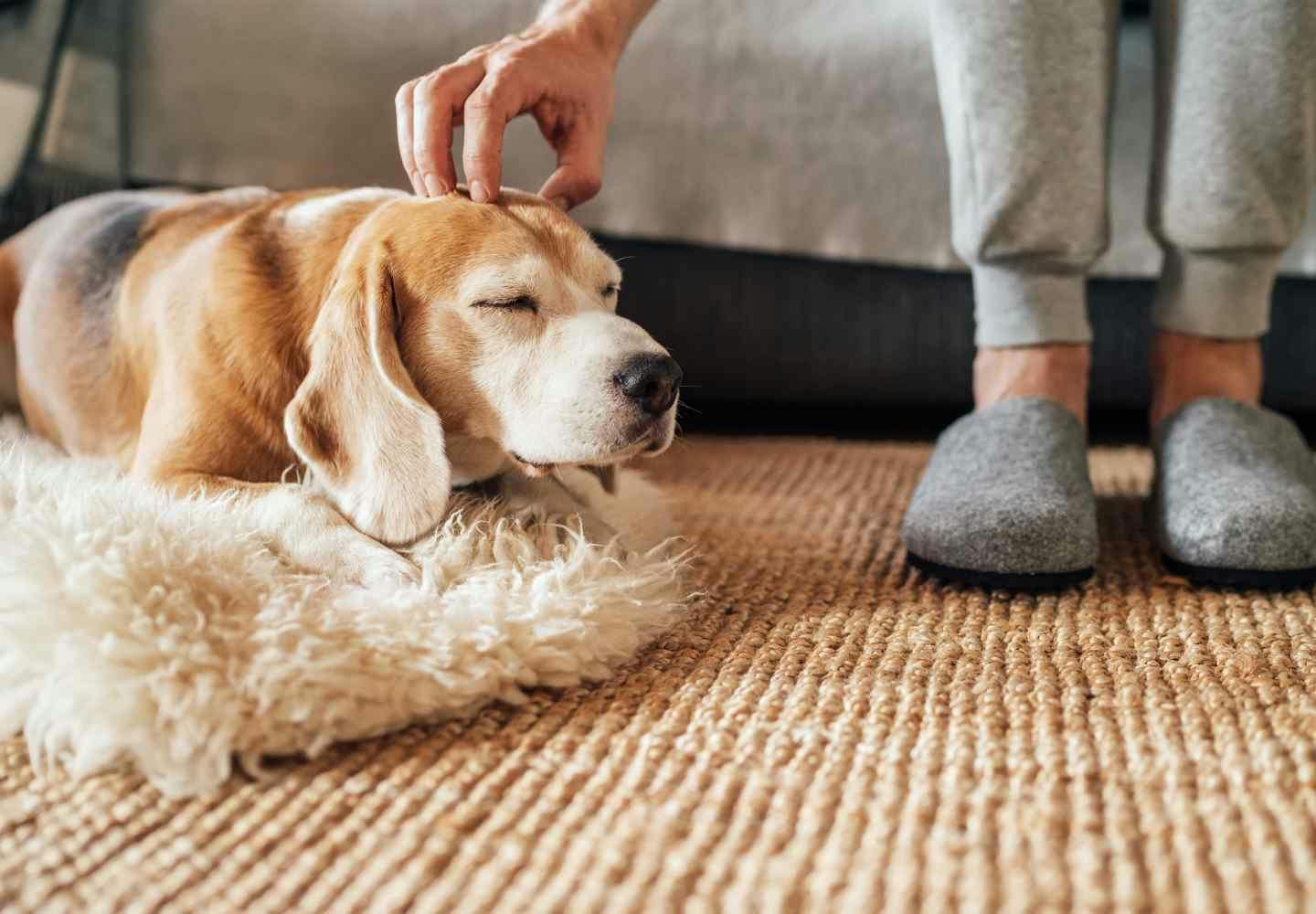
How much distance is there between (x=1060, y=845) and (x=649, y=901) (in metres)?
0.20

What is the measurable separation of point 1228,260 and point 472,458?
77 centimetres

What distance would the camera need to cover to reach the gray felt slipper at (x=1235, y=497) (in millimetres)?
940

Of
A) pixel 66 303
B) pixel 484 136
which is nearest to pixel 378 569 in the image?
pixel 484 136

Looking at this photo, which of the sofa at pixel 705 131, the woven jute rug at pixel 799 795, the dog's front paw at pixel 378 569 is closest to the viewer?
the woven jute rug at pixel 799 795

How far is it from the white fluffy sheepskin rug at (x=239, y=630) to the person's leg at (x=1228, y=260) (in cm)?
48

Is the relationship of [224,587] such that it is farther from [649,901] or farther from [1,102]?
[1,102]

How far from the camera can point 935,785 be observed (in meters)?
0.61

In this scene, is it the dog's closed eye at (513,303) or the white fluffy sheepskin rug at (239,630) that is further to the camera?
the dog's closed eye at (513,303)

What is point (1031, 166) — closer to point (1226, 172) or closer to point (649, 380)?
point (1226, 172)

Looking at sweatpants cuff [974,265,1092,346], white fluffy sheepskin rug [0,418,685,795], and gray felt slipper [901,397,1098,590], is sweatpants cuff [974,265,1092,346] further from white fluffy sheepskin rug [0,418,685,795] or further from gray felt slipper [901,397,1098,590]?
white fluffy sheepskin rug [0,418,685,795]

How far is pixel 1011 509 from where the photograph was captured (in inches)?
37.9

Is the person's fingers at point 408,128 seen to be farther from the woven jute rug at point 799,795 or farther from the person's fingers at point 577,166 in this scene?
the woven jute rug at point 799,795

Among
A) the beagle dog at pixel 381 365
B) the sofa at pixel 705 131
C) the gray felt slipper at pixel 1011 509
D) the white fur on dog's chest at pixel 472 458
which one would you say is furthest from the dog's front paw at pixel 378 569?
the sofa at pixel 705 131

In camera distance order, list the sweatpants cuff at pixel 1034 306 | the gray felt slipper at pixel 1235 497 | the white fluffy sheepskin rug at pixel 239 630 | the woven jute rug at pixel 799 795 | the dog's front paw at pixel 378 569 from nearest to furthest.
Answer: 1. the woven jute rug at pixel 799 795
2. the white fluffy sheepskin rug at pixel 239 630
3. the dog's front paw at pixel 378 569
4. the gray felt slipper at pixel 1235 497
5. the sweatpants cuff at pixel 1034 306
